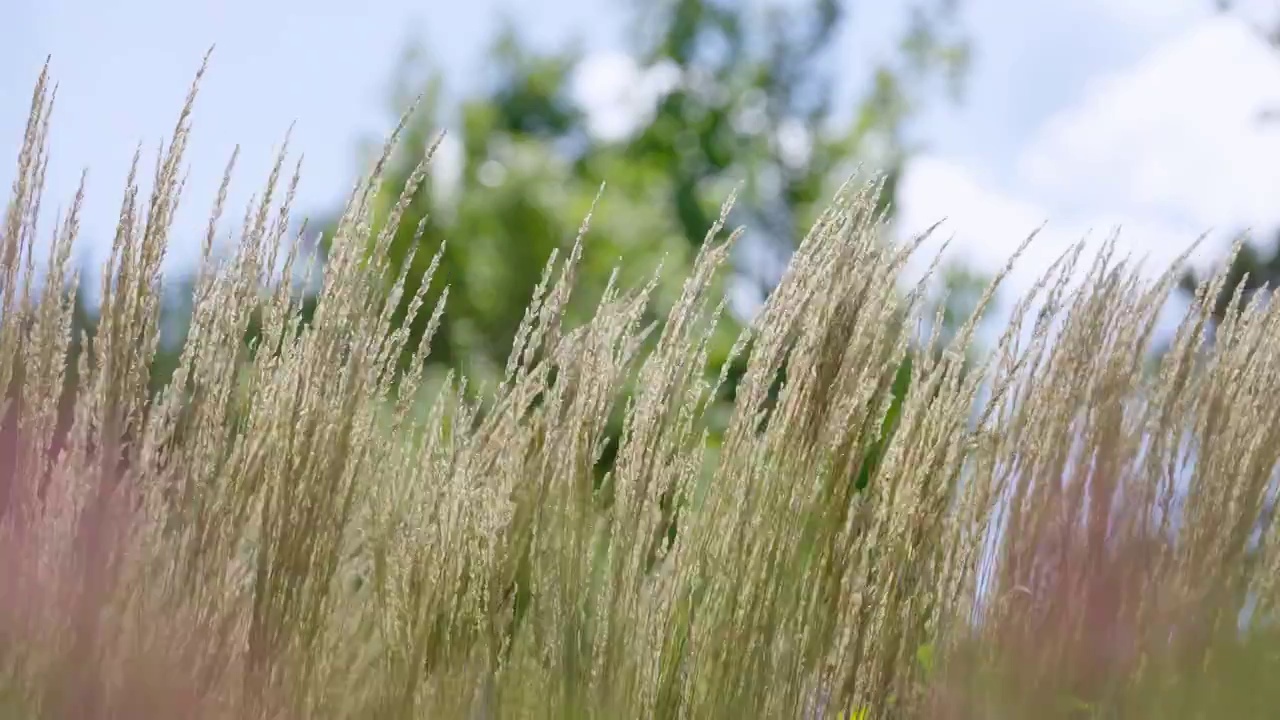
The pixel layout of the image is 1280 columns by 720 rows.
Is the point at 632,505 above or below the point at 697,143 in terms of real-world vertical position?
below

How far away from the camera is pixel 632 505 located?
2246mm

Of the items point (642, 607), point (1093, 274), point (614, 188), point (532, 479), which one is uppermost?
point (614, 188)

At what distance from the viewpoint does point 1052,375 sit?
237cm

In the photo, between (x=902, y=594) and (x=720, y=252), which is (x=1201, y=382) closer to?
(x=902, y=594)

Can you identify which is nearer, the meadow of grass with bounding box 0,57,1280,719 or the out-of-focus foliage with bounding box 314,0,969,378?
the meadow of grass with bounding box 0,57,1280,719

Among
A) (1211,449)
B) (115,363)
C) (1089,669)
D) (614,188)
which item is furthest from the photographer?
(614,188)

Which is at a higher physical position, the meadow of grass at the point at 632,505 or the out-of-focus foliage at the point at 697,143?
the out-of-focus foliage at the point at 697,143

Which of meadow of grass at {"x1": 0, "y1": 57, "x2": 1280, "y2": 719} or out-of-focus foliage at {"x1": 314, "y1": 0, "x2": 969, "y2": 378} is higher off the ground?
out-of-focus foliage at {"x1": 314, "y1": 0, "x2": 969, "y2": 378}

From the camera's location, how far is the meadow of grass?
2111 millimetres

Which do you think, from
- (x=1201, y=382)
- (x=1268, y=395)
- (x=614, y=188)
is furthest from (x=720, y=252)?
(x=614, y=188)

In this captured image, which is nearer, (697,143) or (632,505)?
(632,505)

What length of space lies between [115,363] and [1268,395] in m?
1.97

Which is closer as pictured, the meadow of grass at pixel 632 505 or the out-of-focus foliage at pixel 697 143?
the meadow of grass at pixel 632 505

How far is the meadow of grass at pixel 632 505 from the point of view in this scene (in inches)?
83.1
